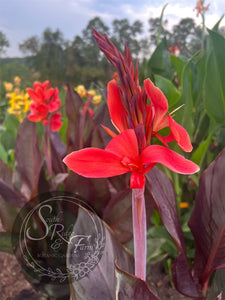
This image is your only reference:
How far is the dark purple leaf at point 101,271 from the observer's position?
46 centimetres

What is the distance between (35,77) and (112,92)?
190 inches

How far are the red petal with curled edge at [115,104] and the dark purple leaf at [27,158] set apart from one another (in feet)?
2.04

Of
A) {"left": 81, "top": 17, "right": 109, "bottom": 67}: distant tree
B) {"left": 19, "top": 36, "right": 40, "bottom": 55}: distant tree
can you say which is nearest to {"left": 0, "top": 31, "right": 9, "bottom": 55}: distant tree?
{"left": 19, "top": 36, "right": 40, "bottom": 55}: distant tree

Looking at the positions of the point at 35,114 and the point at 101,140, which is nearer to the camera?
the point at 101,140

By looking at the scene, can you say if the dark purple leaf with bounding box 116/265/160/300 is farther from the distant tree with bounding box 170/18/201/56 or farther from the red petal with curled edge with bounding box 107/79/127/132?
the distant tree with bounding box 170/18/201/56

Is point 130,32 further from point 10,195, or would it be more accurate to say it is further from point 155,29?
point 10,195

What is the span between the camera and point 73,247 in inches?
19.1

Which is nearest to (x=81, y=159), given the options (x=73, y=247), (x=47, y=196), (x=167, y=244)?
(x=73, y=247)

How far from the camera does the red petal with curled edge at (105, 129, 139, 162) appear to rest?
0.24m

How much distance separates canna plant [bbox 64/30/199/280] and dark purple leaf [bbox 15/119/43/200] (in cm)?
63

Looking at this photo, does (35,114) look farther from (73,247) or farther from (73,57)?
(73,57)

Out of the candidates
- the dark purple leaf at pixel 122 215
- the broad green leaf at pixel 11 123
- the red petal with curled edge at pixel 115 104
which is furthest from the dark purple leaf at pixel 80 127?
the broad green leaf at pixel 11 123

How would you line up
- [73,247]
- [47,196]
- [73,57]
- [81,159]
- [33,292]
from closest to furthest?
1. [81,159]
2. [73,247]
3. [47,196]
4. [33,292]
5. [73,57]

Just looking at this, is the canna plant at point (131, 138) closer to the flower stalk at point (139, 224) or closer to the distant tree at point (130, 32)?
the flower stalk at point (139, 224)
